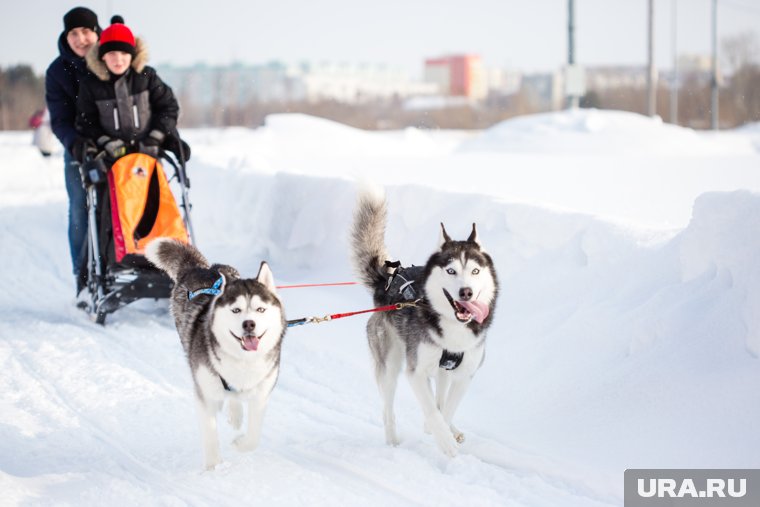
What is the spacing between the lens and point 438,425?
368 cm

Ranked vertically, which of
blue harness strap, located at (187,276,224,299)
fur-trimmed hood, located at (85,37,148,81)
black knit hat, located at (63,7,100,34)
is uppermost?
black knit hat, located at (63,7,100,34)

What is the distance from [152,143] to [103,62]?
0.64m

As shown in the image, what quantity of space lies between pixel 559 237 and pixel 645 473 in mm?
2310

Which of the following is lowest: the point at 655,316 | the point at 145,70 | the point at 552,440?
the point at 552,440

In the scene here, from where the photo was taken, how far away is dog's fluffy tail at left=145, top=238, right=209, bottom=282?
4434 mm

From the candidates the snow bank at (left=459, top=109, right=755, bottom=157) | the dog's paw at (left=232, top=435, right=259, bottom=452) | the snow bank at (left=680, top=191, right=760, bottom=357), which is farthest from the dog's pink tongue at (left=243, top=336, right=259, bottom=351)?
the snow bank at (left=459, top=109, right=755, bottom=157)

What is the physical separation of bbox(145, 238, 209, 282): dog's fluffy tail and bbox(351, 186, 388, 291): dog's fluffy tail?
78 centimetres

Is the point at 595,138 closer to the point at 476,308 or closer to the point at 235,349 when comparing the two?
the point at 476,308

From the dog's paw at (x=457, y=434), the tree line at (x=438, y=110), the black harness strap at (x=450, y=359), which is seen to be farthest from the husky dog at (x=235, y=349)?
the tree line at (x=438, y=110)

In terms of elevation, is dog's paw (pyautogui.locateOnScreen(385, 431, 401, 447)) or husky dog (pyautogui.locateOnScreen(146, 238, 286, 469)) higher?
husky dog (pyautogui.locateOnScreen(146, 238, 286, 469))

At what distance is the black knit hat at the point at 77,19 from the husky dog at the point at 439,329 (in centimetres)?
360

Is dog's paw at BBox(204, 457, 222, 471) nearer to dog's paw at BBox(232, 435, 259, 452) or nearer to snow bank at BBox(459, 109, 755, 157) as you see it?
dog's paw at BBox(232, 435, 259, 452)

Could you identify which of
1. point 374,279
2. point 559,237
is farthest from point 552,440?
point 559,237

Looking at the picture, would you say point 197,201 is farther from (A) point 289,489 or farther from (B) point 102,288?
(A) point 289,489
